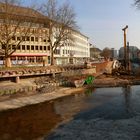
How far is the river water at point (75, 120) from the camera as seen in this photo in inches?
1125

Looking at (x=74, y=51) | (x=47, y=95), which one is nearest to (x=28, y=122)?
(x=47, y=95)

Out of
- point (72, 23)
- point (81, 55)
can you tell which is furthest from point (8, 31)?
point (81, 55)

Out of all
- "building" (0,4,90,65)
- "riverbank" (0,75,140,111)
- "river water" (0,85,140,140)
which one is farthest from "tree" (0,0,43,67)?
"river water" (0,85,140,140)

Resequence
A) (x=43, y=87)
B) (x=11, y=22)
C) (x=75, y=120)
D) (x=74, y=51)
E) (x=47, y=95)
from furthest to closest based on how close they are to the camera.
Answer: (x=74, y=51), (x=11, y=22), (x=43, y=87), (x=47, y=95), (x=75, y=120)

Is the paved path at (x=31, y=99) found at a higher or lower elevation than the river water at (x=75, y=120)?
higher

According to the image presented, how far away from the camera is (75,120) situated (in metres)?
34.6

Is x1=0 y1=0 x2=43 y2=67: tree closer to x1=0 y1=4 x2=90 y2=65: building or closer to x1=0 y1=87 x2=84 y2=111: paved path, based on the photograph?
x1=0 y1=4 x2=90 y2=65: building

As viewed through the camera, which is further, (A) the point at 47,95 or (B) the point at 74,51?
(B) the point at 74,51

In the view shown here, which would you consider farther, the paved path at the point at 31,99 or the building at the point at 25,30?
the building at the point at 25,30

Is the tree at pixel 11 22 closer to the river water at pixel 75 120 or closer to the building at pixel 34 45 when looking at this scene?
the building at pixel 34 45

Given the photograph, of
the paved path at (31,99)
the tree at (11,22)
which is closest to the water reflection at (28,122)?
the paved path at (31,99)

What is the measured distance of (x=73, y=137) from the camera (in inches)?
1098

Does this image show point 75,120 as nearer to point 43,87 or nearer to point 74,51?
point 43,87

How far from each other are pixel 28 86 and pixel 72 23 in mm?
29788
